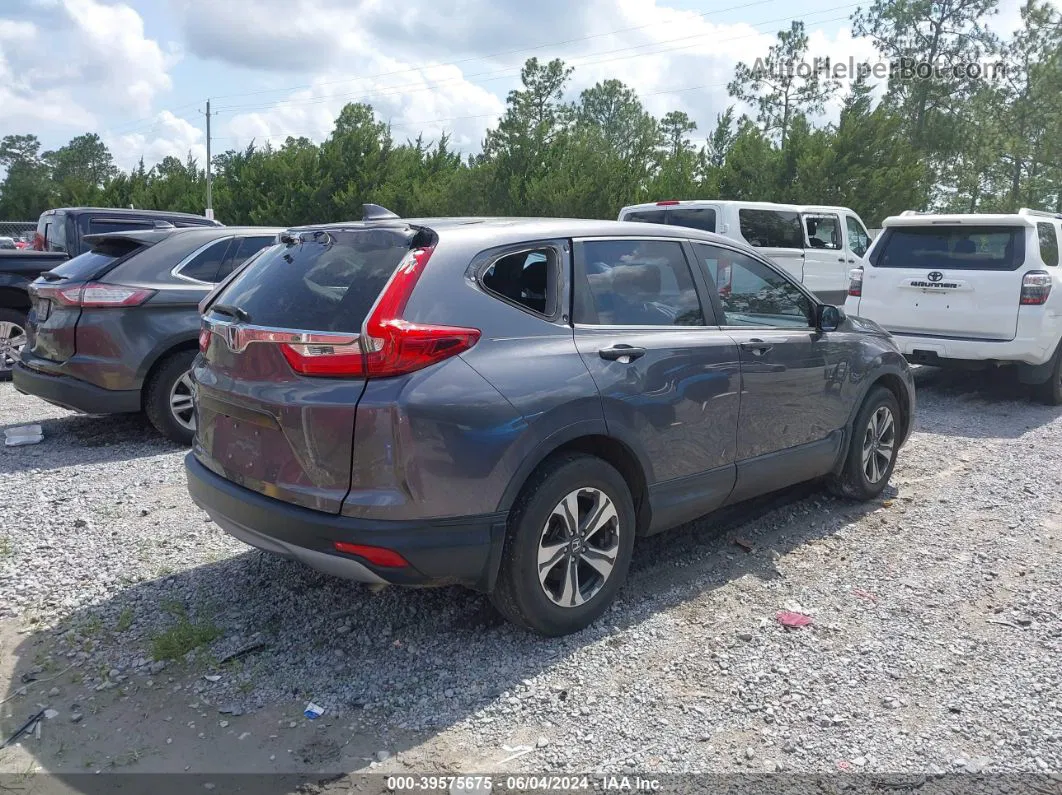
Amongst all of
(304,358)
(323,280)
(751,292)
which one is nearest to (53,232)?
(323,280)

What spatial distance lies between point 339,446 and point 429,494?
366mm

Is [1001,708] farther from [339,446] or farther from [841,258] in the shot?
[841,258]

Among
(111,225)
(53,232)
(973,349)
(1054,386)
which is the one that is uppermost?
(111,225)

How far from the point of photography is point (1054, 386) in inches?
351

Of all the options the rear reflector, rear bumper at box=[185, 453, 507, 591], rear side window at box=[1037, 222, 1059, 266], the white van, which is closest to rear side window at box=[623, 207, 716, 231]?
the white van

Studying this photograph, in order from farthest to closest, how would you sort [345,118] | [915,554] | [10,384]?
[345,118], [10,384], [915,554]

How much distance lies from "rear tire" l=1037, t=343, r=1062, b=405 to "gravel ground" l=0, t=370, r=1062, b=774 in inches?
159

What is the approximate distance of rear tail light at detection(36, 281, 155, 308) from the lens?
6.64m

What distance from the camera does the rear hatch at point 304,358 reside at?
3205 mm

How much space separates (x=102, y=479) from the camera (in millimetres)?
6023

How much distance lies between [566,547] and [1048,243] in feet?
24.6

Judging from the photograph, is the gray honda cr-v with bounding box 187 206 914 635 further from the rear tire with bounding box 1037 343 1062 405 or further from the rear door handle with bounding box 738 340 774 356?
the rear tire with bounding box 1037 343 1062 405

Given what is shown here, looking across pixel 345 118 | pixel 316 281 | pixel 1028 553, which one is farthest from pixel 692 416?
pixel 345 118

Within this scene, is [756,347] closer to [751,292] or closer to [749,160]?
[751,292]
